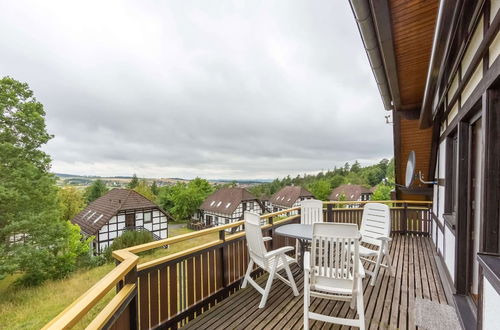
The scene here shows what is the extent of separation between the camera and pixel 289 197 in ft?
96.9

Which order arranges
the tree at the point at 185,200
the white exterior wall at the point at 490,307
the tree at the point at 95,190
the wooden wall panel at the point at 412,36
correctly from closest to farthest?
1. the white exterior wall at the point at 490,307
2. the wooden wall panel at the point at 412,36
3. the tree at the point at 185,200
4. the tree at the point at 95,190

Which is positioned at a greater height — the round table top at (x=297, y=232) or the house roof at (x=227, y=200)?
the round table top at (x=297, y=232)

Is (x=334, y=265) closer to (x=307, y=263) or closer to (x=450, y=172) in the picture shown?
(x=307, y=263)

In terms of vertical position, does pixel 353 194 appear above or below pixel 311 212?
below

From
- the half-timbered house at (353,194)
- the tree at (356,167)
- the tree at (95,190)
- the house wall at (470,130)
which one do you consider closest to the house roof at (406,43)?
the house wall at (470,130)

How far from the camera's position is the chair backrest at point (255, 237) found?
2574 millimetres

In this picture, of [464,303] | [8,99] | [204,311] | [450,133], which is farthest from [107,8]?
[8,99]

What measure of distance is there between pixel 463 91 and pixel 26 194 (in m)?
14.2

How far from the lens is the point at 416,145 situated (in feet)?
18.6

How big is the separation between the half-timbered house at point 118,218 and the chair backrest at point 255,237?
14.9m

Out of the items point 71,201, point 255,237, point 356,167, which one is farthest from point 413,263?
point 356,167

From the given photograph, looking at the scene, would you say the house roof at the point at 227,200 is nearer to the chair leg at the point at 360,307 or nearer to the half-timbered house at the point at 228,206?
the half-timbered house at the point at 228,206

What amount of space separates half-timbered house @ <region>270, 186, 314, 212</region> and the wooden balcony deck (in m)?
25.1

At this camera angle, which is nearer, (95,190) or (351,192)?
(351,192)
